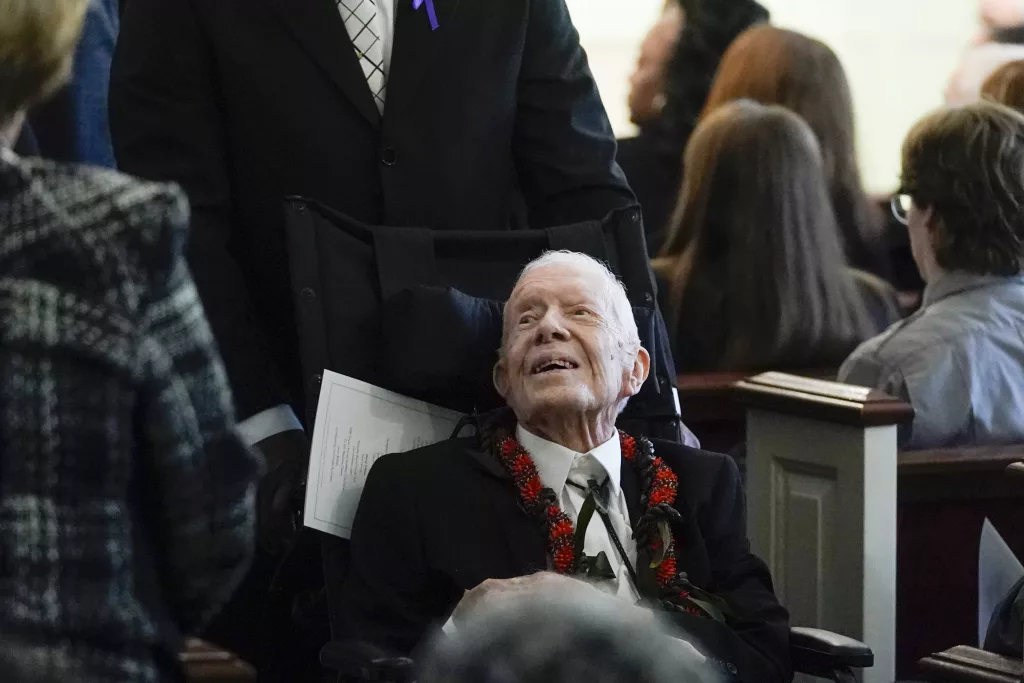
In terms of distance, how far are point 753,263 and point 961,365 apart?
110 centimetres

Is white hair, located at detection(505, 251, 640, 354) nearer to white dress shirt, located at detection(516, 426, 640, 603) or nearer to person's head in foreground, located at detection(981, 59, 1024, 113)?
white dress shirt, located at detection(516, 426, 640, 603)

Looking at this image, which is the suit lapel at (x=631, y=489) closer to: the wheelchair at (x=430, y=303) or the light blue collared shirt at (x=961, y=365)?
the wheelchair at (x=430, y=303)

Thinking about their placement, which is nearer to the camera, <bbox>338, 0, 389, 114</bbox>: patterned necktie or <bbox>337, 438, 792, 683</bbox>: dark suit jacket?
<bbox>337, 438, 792, 683</bbox>: dark suit jacket

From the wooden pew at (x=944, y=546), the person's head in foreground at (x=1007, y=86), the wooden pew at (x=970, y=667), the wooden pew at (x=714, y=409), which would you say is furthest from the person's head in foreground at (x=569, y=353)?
the person's head in foreground at (x=1007, y=86)

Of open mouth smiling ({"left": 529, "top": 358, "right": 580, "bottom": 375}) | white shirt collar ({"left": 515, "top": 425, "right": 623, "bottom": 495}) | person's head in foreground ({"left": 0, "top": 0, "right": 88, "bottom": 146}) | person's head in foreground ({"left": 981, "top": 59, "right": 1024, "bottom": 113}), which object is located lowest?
white shirt collar ({"left": 515, "top": 425, "right": 623, "bottom": 495})

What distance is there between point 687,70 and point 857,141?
23.6 inches

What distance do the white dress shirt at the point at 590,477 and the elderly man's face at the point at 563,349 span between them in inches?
2.3

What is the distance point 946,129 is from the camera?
3.08m

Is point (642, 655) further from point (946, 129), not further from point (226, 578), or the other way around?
point (946, 129)

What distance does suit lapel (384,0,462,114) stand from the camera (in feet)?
8.13

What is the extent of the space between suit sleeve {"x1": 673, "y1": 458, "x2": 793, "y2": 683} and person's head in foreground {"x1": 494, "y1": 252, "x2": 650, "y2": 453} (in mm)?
205

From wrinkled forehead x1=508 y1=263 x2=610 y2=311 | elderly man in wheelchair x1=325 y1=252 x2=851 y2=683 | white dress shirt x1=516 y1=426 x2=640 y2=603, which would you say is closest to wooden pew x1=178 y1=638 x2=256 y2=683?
elderly man in wheelchair x1=325 y1=252 x2=851 y2=683

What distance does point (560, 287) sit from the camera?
7.76 ft

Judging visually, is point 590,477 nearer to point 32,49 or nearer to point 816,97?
point 32,49
